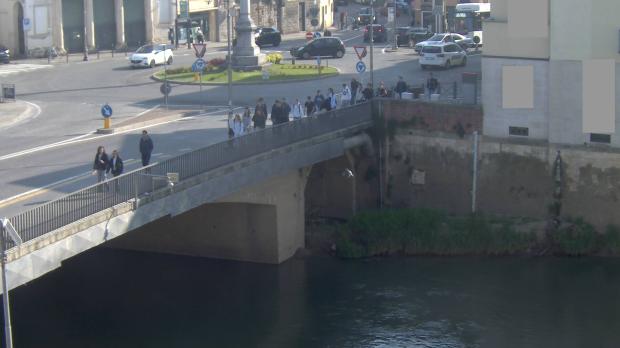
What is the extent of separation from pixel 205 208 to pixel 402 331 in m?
8.70

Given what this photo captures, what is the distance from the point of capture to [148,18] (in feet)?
231

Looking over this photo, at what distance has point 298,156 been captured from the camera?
34312mm

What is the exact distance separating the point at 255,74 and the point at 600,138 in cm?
2082

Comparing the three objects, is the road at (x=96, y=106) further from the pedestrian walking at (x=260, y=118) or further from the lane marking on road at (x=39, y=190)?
the pedestrian walking at (x=260, y=118)

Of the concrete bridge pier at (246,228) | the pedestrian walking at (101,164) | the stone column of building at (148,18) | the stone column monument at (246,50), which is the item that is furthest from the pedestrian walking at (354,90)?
the stone column of building at (148,18)

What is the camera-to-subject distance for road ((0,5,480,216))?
3050 cm

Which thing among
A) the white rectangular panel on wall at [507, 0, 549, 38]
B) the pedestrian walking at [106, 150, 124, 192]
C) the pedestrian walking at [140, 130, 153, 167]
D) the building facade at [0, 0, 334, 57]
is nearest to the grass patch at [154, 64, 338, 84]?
the building facade at [0, 0, 334, 57]

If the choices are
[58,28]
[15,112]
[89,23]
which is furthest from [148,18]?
[15,112]

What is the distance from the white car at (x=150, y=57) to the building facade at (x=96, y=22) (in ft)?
19.7

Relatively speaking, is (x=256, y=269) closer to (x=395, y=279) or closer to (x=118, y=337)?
(x=395, y=279)

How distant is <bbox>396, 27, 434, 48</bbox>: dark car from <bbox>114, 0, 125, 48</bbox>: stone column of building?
15.8 metres

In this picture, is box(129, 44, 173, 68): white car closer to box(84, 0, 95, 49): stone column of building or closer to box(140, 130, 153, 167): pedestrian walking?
box(84, 0, 95, 49): stone column of building

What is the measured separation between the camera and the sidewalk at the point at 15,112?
1663 inches

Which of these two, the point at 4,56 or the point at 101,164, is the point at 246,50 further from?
the point at 101,164
